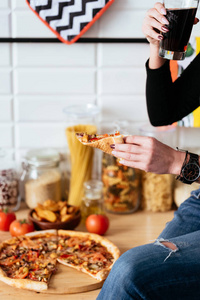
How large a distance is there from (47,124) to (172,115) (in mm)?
659

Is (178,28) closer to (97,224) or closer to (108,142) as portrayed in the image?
(108,142)

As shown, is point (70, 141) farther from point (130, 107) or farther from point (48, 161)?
point (130, 107)

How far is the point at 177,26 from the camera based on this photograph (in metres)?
1.26

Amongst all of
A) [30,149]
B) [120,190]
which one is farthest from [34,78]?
[120,190]

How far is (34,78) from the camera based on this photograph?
2.02 meters

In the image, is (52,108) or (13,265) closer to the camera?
(13,265)

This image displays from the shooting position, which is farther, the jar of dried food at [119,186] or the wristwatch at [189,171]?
the jar of dried food at [119,186]

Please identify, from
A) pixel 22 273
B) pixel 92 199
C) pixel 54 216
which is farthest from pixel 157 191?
pixel 22 273

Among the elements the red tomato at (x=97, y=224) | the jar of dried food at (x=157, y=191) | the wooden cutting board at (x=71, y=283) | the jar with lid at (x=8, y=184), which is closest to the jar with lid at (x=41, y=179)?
the jar with lid at (x=8, y=184)

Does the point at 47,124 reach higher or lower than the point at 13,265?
higher

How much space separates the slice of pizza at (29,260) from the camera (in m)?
1.41

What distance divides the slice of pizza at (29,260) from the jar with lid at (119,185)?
367 millimetres

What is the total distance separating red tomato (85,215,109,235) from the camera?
1773 millimetres

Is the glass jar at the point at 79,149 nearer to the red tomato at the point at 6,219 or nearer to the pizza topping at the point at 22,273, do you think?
the red tomato at the point at 6,219
